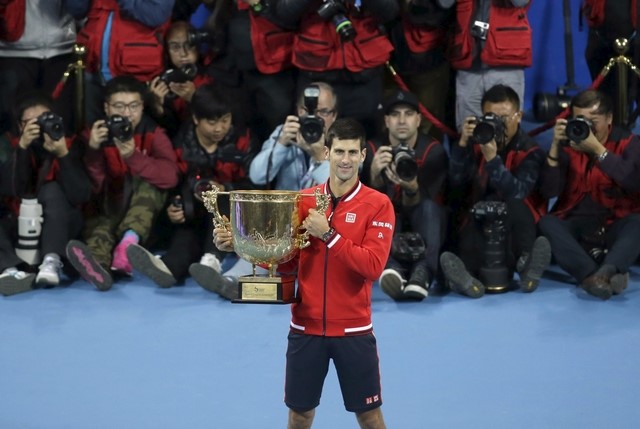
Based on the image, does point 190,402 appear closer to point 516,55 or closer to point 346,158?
point 346,158

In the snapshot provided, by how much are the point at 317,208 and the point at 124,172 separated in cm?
378

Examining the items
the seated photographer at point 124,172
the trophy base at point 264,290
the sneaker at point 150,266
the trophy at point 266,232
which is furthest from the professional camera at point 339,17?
the trophy base at point 264,290

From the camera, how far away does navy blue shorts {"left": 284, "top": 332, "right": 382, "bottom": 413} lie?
4.69 metres

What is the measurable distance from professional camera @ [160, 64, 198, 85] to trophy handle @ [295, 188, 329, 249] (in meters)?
3.59

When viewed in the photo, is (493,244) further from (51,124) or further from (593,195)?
(51,124)

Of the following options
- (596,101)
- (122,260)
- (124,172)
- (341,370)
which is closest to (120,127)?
(124,172)

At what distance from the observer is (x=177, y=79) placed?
812 centimetres

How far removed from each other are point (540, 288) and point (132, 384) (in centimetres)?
275

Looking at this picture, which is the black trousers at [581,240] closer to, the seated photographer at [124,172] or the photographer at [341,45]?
the photographer at [341,45]

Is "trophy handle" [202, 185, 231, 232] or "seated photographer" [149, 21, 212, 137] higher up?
"seated photographer" [149, 21, 212, 137]

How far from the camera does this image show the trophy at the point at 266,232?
4590 millimetres

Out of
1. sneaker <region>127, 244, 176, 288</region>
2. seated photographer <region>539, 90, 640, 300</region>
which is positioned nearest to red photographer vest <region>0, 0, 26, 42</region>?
sneaker <region>127, 244, 176, 288</region>

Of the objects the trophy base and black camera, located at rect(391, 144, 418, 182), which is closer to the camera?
the trophy base

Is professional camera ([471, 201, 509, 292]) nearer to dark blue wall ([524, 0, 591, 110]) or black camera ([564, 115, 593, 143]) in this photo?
black camera ([564, 115, 593, 143])
